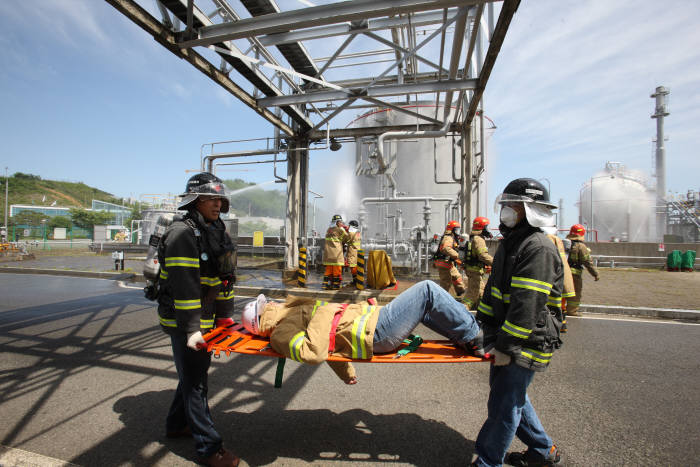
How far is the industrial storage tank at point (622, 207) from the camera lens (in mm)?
28203

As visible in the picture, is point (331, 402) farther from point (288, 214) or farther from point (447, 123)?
A: point (288, 214)

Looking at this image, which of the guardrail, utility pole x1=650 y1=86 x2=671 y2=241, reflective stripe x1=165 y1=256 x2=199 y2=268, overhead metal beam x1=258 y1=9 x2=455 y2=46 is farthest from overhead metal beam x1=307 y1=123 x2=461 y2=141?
utility pole x1=650 y1=86 x2=671 y2=241

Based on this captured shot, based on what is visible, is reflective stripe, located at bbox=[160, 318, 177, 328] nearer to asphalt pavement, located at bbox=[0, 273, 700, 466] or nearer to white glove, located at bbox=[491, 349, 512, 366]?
asphalt pavement, located at bbox=[0, 273, 700, 466]

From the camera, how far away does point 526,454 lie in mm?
2326

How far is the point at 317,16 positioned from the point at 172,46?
2.59m

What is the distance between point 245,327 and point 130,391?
1.64 metres

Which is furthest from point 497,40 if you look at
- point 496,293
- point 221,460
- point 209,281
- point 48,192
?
point 48,192

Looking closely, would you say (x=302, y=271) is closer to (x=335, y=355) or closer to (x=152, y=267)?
(x=152, y=267)

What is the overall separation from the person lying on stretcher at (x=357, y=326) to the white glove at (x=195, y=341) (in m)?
0.47

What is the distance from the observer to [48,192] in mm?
82250

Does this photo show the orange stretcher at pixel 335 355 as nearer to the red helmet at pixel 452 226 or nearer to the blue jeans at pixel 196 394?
the blue jeans at pixel 196 394

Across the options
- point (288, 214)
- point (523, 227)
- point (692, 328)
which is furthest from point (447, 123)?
point (523, 227)

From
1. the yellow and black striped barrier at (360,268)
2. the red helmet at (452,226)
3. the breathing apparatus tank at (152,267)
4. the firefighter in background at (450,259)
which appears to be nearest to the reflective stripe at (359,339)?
the breathing apparatus tank at (152,267)

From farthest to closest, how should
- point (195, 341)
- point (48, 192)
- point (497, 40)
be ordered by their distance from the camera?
point (48, 192) → point (497, 40) → point (195, 341)
